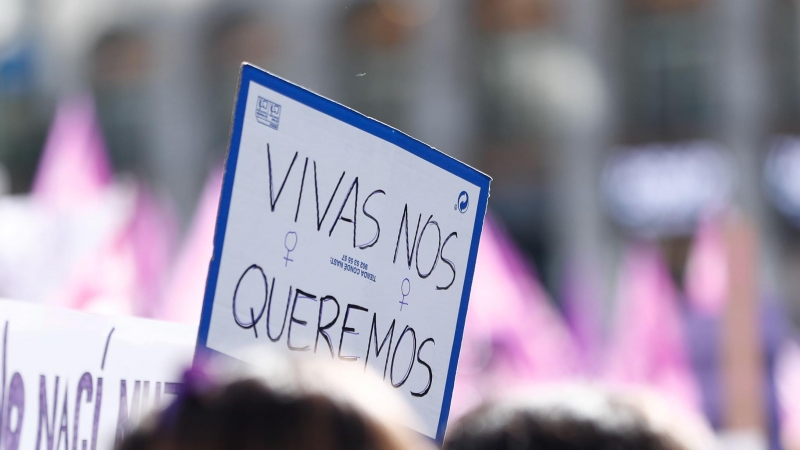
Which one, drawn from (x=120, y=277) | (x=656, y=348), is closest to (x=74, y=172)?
(x=120, y=277)

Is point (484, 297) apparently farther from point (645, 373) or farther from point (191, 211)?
point (191, 211)

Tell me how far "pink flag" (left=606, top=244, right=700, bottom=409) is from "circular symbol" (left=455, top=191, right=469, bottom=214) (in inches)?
202

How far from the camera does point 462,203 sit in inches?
73.9

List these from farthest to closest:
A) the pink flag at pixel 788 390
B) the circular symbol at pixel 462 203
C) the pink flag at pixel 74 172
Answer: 1. the pink flag at pixel 74 172
2. the pink flag at pixel 788 390
3. the circular symbol at pixel 462 203

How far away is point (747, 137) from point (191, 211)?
9619mm

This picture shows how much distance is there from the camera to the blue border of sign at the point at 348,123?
1451mm

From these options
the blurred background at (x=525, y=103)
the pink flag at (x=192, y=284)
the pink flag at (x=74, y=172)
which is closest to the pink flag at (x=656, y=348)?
the blurred background at (x=525, y=103)

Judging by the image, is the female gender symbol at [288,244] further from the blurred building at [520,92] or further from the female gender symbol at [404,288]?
the blurred building at [520,92]

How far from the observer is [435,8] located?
808 inches

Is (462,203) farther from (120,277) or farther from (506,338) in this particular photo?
(506,338)

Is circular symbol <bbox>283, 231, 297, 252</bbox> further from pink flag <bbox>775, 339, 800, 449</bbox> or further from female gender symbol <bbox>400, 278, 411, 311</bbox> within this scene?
pink flag <bbox>775, 339, 800, 449</bbox>

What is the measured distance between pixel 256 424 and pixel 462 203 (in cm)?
83

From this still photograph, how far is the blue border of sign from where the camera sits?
1.45 m

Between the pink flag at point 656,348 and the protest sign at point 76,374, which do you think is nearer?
the protest sign at point 76,374
